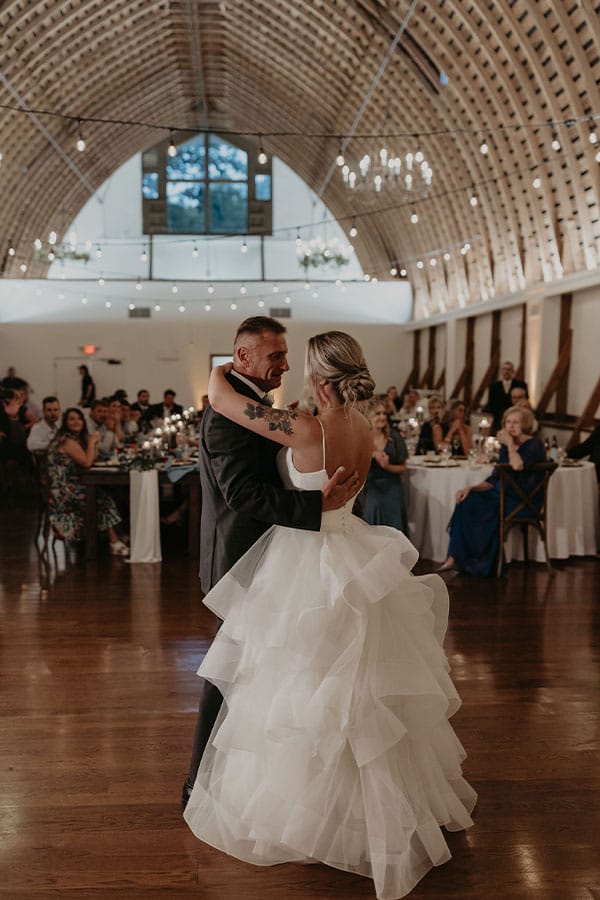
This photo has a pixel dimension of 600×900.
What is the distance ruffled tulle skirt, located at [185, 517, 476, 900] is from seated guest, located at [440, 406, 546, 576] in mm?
4257

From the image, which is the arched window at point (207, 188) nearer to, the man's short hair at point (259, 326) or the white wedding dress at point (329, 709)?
the man's short hair at point (259, 326)

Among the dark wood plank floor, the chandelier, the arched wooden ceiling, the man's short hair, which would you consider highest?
the arched wooden ceiling

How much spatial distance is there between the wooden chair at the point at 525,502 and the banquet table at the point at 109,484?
8.26 ft

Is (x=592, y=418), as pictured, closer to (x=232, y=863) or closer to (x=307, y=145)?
(x=232, y=863)

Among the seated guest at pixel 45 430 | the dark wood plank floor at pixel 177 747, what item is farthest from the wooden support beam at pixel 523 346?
the dark wood plank floor at pixel 177 747

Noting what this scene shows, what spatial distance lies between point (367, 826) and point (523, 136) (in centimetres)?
1123

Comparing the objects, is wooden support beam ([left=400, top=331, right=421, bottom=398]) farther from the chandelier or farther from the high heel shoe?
the high heel shoe

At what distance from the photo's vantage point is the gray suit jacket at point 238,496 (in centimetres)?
283

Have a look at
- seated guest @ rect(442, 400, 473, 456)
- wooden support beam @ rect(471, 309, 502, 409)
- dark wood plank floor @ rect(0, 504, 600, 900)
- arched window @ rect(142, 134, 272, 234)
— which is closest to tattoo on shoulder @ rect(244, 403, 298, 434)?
dark wood plank floor @ rect(0, 504, 600, 900)

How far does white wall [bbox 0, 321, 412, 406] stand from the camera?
783 inches

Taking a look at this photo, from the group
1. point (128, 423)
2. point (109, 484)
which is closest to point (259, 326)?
point (109, 484)

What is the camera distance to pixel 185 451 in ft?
30.2

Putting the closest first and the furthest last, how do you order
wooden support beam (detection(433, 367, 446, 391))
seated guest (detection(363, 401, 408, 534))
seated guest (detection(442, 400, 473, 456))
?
seated guest (detection(363, 401, 408, 534))
seated guest (detection(442, 400, 473, 456))
wooden support beam (detection(433, 367, 446, 391))

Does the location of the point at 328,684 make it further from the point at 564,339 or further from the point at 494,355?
the point at 494,355
